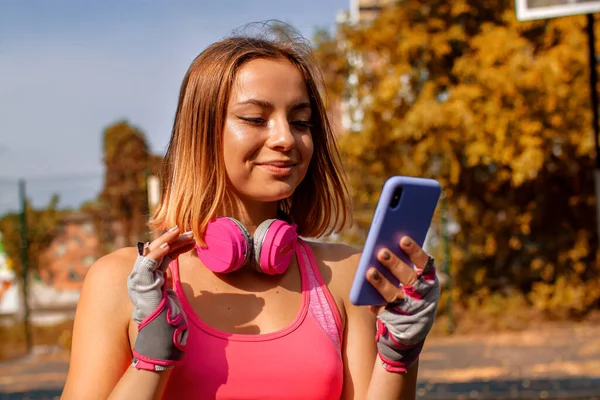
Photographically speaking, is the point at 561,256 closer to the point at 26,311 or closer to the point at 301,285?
the point at 26,311

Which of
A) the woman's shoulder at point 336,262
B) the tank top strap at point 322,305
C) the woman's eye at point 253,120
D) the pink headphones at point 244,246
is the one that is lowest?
the tank top strap at point 322,305

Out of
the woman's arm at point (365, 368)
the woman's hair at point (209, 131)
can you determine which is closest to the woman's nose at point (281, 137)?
the woman's hair at point (209, 131)

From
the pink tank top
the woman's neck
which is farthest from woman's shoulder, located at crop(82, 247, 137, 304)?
the woman's neck

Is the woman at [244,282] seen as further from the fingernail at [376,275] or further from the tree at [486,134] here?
the tree at [486,134]

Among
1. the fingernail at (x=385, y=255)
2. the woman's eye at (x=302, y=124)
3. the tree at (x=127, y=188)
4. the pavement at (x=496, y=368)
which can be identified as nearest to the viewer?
the fingernail at (x=385, y=255)

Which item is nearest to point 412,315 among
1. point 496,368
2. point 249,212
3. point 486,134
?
point 249,212

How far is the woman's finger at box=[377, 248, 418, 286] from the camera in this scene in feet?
5.29

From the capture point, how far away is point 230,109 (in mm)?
1916

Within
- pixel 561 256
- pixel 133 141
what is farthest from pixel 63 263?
pixel 561 256

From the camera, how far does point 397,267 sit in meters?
1.62

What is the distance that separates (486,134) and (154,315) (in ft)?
32.7

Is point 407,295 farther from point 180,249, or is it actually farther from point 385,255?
point 180,249

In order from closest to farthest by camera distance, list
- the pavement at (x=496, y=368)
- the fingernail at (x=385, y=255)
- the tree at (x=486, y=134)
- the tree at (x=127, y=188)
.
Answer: the fingernail at (x=385, y=255), the pavement at (x=496, y=368), the tree at (x=486, y=134), the tree at (x=127, y=188)

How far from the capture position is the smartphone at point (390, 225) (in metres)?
1.63
